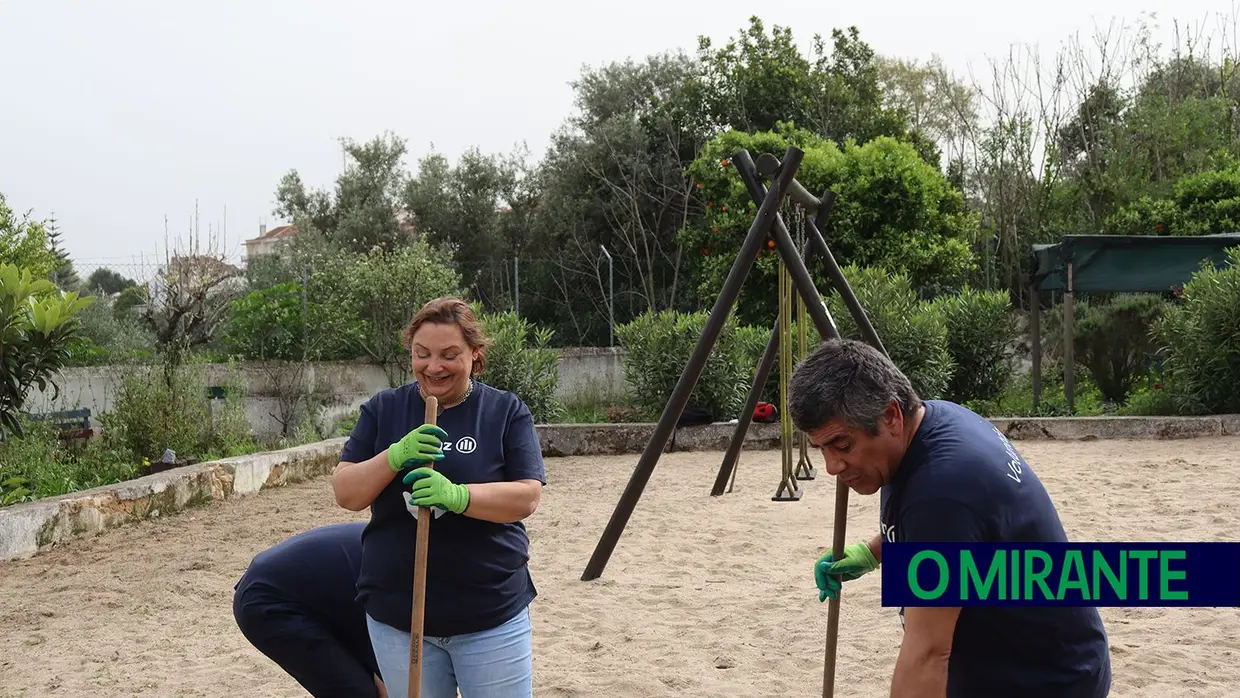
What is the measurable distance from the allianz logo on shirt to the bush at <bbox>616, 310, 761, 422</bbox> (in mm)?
9024

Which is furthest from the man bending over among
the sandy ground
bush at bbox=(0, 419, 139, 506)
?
bush at bbox=(0, 419, 139, 506)

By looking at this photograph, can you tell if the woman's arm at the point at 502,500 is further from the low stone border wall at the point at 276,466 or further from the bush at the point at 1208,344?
the bush at the point at 1208,344

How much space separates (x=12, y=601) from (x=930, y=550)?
5405mm

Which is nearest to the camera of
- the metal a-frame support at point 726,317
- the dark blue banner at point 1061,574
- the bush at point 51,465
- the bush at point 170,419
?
the dark blue banner at point 1061,574

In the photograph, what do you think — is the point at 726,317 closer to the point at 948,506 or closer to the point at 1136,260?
the point at 948,506

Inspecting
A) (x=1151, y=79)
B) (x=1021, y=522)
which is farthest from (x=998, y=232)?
(x=1021, y=522)

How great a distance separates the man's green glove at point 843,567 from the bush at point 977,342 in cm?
1021

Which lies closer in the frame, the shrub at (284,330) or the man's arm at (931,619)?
the man's arm at (931,619)

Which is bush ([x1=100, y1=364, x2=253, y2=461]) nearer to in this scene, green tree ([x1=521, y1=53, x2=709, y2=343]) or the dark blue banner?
the dark blue banner

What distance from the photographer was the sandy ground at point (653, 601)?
14.2ft

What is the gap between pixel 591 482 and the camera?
9.61 metres

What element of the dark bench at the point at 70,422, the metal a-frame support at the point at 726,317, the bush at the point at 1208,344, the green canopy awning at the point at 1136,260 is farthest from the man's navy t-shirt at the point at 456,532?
the green canopy awning at the point at 1136,260

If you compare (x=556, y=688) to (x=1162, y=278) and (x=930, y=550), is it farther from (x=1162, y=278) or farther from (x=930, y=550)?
(x=1162, y=278)

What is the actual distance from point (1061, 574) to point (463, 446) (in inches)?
53.7
